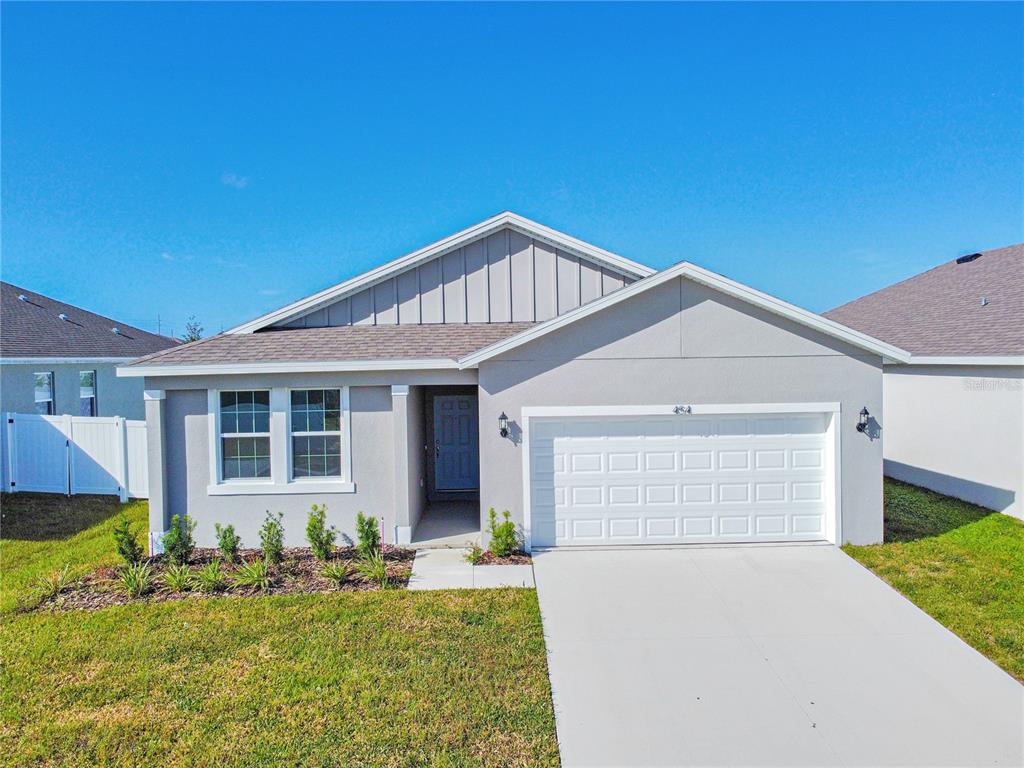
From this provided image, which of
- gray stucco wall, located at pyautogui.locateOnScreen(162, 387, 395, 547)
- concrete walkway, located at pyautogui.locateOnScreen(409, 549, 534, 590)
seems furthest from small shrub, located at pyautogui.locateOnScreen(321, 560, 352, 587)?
gray stucco wall, located at pyautogui.locateOnScreen(162, 387, 395, 547)

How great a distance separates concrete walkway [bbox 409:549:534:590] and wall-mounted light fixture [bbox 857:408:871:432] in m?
5.84

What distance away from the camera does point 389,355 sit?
30.1ft

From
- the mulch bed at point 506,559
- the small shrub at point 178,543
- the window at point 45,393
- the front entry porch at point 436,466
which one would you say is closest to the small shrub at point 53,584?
the small shrub at point 178,543

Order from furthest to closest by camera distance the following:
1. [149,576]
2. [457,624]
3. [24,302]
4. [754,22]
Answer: [24,302], [754,22], [149,576], [457,624]

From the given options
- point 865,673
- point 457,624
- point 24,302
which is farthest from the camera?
point 24,302

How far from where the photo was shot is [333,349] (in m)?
9.45

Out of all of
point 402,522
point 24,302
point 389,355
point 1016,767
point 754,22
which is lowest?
point 1016,767

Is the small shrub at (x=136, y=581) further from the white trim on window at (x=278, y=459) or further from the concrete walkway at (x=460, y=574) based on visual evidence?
the concrete walkway at (x=460, y=574)

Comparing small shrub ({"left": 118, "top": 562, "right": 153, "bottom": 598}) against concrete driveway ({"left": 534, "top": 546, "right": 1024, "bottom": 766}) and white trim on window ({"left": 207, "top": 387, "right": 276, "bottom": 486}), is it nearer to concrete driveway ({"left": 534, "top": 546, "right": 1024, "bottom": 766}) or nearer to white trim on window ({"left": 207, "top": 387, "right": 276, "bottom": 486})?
white trim on window ({"left": 207, "top": 387, "right": 276, "bottom": 486})

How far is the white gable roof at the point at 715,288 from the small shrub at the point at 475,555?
316cm

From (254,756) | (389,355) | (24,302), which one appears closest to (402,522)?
(389,355)

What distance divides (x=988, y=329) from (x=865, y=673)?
34.3 ft

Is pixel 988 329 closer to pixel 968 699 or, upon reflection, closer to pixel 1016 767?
pixel 968 699

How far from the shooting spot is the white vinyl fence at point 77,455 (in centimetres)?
1199
